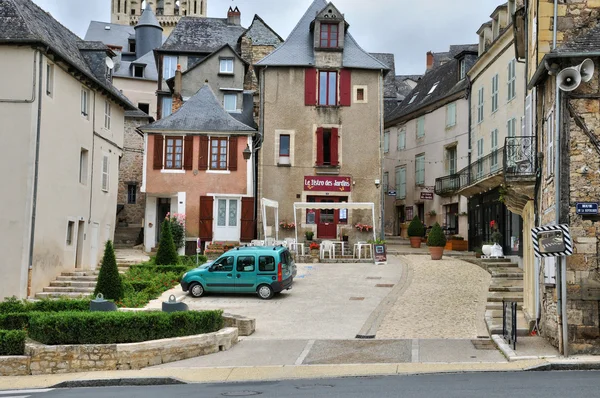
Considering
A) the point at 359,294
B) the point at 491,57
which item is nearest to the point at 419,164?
the point at 491,57

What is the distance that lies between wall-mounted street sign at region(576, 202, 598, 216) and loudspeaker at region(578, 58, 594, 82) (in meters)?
2.12

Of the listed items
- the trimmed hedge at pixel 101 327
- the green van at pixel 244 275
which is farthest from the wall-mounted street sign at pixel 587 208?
the green van at pixel 244 275

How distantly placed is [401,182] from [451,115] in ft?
22.4

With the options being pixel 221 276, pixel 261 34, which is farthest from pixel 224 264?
pixel 261 34

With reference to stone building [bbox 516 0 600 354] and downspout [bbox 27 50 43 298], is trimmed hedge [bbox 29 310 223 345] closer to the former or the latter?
stone building [bbox 516 0 600 354]

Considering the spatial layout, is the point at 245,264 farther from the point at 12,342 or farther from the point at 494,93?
the point at 494,93

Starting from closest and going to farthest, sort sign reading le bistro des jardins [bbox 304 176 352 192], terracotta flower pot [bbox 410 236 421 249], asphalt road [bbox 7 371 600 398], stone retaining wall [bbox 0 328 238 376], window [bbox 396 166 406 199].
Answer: asphalt road [bbox 7 371 600 398] → stone retaining wall [bbox 0 328 238 376] → sign reading le bistro des jardins [bbox 304 176 352 192] → terracotta flower pot [bbox 410 236 421 249] → window [bbox 396 166 406 199]

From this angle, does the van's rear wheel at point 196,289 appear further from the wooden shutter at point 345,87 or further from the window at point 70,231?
the wooden shutter at point 345,87

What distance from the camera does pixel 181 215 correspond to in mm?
30609

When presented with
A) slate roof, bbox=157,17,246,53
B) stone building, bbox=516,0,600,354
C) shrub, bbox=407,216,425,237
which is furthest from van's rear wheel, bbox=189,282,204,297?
slate roof, bbox=157,17,246,53

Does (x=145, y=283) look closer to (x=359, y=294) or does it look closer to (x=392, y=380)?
(x=359, y=294)

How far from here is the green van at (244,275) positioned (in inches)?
810

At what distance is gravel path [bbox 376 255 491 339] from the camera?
51.6 ft

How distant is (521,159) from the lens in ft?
51.3
